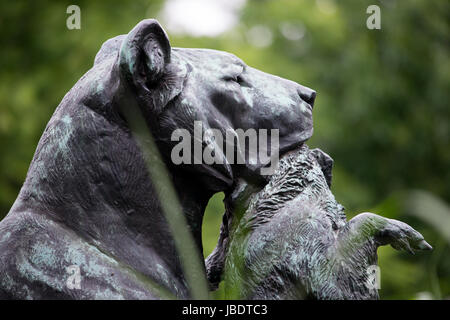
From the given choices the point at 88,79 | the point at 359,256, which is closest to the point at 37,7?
the point at 88,79

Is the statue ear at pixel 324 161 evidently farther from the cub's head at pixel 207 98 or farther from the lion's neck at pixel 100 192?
the lion's neck at pixel 100 192

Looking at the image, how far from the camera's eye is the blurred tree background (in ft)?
27.8

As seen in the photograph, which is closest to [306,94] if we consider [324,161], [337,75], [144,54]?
[324,161]

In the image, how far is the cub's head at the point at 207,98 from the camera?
2.47 meters

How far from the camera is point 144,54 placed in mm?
2459

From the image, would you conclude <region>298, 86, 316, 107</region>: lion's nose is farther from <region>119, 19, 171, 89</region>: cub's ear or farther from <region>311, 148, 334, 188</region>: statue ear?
<region>119, 19, 171, 89</region>: cub's ear

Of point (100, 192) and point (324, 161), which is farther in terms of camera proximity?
point (324, 161)

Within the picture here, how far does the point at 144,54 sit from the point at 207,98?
0.87 feet

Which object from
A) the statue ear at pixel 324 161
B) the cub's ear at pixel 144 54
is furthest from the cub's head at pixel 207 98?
the statue ear at pixel 324 161

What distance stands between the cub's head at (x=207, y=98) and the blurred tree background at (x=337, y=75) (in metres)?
4.87

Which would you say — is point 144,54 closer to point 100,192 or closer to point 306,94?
point 100,192

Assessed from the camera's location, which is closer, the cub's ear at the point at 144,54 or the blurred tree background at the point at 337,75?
the cub's ear at the point at 144,54

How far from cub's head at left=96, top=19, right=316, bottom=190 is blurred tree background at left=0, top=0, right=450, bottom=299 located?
16.0 feet

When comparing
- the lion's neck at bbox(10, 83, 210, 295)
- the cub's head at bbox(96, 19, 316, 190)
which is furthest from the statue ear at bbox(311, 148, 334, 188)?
the lion's neck at bbox(10, 83, 210, 295)
